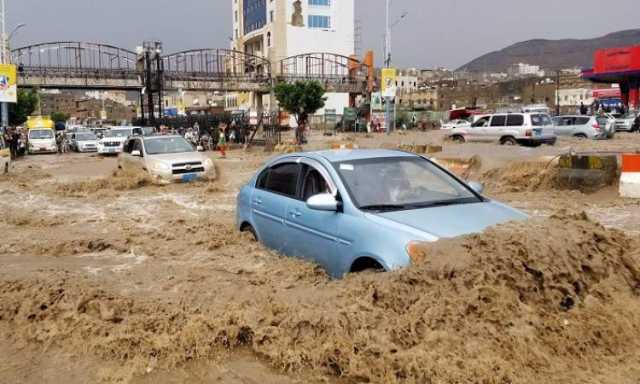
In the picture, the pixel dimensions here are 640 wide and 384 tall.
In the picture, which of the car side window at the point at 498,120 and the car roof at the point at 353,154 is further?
the car side window at the point at 498,120

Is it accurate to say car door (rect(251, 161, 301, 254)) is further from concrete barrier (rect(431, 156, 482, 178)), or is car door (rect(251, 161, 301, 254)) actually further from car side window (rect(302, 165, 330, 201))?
concrete barrier (rect(431, 156, 482, 178))

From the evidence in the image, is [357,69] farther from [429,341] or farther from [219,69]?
[429,341]

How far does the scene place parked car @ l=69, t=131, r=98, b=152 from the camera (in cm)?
3996

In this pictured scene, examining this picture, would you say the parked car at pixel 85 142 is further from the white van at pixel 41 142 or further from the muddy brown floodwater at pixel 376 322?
the muddy brown floodwater at pixel 376 322

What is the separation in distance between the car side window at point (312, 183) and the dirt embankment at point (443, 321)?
1.53m

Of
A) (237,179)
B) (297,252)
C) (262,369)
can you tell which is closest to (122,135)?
(237,179)

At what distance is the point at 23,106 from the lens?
84062 millimetres

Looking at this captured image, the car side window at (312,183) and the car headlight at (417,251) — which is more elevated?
the car side window at (312,183)

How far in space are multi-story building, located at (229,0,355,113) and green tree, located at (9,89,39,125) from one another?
31.5 m

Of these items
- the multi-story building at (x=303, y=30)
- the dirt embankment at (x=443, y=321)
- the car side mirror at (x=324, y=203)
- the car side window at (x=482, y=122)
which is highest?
the multi-story building at (x=303, y=30)

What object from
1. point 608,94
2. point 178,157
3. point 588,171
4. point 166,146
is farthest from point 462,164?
point 608,94

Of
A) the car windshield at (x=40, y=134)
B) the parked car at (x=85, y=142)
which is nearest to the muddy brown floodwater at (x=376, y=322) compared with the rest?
the car windshield at (x=40, y=134)

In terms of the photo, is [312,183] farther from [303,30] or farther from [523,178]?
[303,30]

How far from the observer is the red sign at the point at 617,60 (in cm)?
5021
